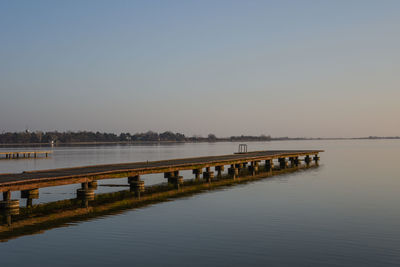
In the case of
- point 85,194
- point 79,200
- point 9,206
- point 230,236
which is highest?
point 85,194

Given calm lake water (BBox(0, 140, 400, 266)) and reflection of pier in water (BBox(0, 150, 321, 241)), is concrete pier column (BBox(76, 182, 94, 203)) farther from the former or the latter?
calm lake water (BBox(0, 140, 400, 266))

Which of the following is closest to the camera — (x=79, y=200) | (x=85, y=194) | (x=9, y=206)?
(x=9, y=206)

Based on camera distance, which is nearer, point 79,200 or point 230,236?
point 230,236

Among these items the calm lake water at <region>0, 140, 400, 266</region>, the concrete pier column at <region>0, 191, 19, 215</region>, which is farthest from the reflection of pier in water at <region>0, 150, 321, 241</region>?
the calm lake water at <region>0, 140, 400, 266</region>

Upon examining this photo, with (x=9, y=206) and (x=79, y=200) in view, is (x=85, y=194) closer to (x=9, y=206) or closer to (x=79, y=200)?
(x=79, y=200)

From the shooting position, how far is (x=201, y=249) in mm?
14391

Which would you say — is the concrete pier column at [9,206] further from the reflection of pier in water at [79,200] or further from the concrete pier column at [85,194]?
the concrete pier column at [85,194]

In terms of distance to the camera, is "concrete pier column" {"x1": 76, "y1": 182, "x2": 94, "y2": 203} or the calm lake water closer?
the calm lake water

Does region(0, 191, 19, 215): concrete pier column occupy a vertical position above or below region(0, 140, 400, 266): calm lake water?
above

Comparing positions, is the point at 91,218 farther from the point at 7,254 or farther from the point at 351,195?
the point at 351,195

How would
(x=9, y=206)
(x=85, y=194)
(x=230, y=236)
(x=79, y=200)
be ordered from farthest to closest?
(x=79, y=200), (x=85, y=194), (x=9, y=206), (x=230, y=236)

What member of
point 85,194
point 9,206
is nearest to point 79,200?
point 85,194

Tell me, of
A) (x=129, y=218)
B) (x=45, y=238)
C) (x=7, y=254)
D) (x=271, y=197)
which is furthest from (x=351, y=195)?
(x=7, y=254)

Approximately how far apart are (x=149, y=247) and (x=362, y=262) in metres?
6.66
